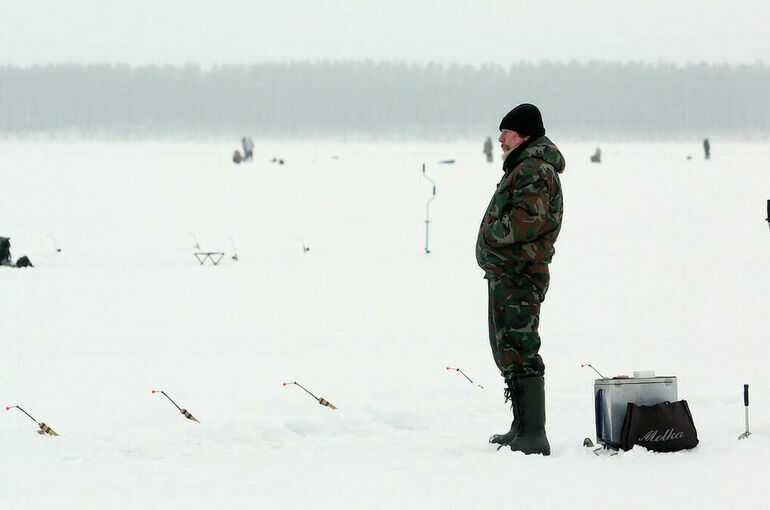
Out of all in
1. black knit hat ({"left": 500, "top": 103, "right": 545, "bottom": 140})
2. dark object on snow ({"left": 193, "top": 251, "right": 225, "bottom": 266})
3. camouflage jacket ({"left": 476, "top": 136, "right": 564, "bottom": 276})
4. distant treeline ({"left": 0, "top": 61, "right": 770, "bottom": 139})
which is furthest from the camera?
distant treeline ({"left": 0, "top": 61, "right": 770, "bottom": 139})

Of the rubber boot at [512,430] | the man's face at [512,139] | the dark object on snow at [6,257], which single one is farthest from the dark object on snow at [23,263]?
the man's face at [512,139]

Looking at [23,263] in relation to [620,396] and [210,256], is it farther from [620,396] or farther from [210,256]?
[620,396]

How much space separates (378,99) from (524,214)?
421 feet

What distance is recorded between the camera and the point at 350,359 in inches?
315

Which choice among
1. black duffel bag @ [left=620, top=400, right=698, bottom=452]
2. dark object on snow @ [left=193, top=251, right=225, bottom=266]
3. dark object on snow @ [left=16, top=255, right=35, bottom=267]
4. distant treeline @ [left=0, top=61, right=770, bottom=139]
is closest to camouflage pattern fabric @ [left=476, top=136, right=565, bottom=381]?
black duffel bag @ [left=620, top=400, right=698, bottom=452]

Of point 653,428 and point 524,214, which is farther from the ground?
point 524,214

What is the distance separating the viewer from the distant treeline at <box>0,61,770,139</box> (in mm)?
109938

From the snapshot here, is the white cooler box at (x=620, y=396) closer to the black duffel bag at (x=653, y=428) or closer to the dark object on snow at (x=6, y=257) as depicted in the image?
the black duffel bag at (x=653, y=428)

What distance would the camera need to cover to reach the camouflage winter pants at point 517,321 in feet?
16.3

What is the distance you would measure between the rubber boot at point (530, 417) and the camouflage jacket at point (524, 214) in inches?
21.8

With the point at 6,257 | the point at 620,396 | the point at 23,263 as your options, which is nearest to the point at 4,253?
the point at 6,257

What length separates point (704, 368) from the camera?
24.5 feet

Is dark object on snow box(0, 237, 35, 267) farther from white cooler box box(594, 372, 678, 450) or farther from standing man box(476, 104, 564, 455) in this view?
white cooler box box(594, 372, 678, 450)

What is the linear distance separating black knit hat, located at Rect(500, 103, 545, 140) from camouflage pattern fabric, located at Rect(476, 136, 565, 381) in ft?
0.18
